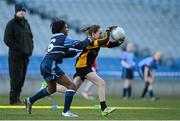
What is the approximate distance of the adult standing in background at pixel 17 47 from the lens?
51.7 ft

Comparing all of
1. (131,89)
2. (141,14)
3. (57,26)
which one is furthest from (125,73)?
(57,26)

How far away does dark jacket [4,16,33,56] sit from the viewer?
15750 mm

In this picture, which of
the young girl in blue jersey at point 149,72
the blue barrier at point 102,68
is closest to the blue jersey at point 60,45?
the young girl in blue jersey at point 149,72

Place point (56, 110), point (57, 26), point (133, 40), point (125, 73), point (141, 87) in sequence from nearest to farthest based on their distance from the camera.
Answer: point (57, 26)
point (56, 110)
point (125, 73)
point (141, 87)
point (133, 40)

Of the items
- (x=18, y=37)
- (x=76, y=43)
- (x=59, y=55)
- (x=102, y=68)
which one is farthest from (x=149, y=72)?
(x=76, y=43)

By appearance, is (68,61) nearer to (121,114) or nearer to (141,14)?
(141,14)

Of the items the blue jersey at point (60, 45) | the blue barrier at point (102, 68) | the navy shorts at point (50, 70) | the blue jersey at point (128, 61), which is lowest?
the blue barrier at point (102, 68)

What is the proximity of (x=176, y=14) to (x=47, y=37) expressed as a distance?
5.52 metres

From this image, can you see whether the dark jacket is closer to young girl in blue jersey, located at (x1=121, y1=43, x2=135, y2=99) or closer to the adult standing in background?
the adult standing in background

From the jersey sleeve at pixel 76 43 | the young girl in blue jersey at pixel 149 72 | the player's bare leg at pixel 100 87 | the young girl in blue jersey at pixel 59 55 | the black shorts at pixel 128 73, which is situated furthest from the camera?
the black shorts at pixel 128 73

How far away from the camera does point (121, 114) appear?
44.4 feet

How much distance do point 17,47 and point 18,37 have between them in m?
0.22

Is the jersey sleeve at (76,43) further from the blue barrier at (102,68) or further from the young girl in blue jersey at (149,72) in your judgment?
the blue barrier at (102,68)

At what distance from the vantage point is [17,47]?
622 inches
